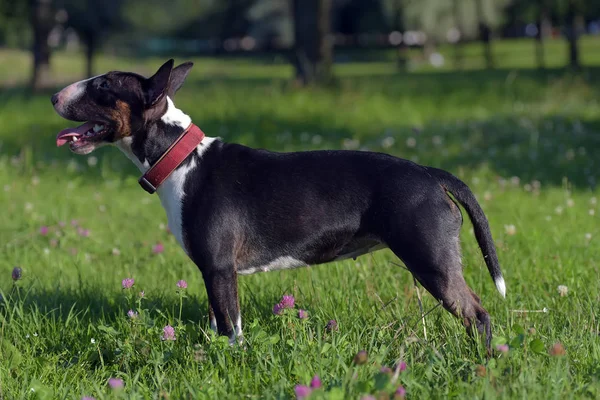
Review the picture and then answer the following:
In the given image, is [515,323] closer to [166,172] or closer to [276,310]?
[276,310]

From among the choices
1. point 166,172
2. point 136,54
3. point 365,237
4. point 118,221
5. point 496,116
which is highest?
point 166,172

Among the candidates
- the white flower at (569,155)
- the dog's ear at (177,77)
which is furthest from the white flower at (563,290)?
the white flower at (569,155)

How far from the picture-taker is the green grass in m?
3.71

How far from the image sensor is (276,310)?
417cm

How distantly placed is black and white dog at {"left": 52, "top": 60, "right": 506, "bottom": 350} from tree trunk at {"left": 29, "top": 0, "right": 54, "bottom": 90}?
1586 cm

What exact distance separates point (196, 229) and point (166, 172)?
0.38 metres

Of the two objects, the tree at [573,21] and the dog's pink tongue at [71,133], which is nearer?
the dog's pink tongue at [71,133]

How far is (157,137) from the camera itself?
444 cm

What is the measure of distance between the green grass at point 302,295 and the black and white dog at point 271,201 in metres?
0.34

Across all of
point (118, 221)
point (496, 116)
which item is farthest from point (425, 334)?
point (496, 116)

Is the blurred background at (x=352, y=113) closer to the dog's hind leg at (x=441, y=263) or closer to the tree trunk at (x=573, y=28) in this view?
the tree trunk at (x=573, y=28)

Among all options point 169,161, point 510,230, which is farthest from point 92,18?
point 169,161

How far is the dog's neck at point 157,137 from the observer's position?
443cm

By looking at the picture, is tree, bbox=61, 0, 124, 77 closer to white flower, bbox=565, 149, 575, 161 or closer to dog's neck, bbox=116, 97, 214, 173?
white flower, bbox=565, 149, 575, 161
